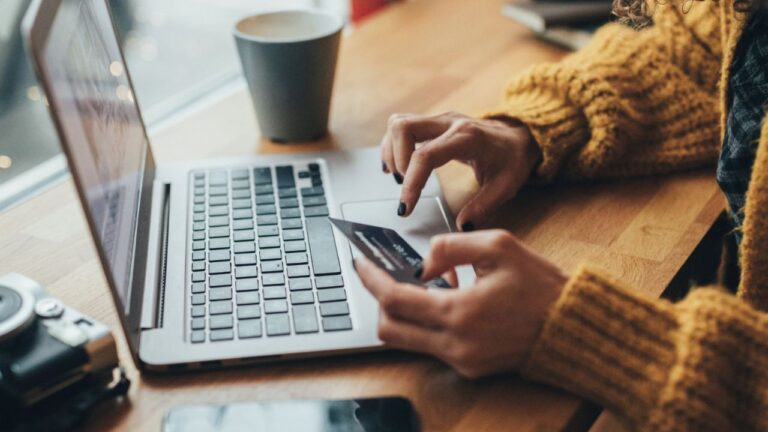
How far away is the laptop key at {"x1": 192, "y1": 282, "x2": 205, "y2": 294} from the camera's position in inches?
25.0

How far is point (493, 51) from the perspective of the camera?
116 cm

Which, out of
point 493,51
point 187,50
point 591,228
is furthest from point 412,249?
point 187,50

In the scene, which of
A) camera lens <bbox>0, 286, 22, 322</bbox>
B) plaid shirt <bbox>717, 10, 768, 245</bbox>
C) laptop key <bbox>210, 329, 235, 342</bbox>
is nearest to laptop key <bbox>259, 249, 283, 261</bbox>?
laptop key <bbox>210, 329, 235, 342</bbox>

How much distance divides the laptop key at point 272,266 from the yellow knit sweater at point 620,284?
0.24m

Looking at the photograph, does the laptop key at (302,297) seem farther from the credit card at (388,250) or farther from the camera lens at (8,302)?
the camera lens at (8,302)

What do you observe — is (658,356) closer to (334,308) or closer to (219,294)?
(334,308)

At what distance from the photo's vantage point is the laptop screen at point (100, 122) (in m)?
0.51

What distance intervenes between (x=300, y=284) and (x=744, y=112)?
492 millimetres

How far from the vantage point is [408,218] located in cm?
75

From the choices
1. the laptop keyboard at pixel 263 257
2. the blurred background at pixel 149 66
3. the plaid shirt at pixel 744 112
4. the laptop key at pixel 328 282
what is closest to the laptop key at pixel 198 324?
the laptop keyboard at pixel 263 257

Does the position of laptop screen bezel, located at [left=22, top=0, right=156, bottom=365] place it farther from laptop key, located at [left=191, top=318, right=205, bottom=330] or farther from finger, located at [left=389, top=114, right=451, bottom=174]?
finger, located at [left=389, top=114, right=451, bottom=174]

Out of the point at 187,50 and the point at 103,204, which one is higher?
the point at 103,204

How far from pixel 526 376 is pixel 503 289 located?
2.7 inches

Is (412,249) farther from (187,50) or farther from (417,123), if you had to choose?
(187,50)
